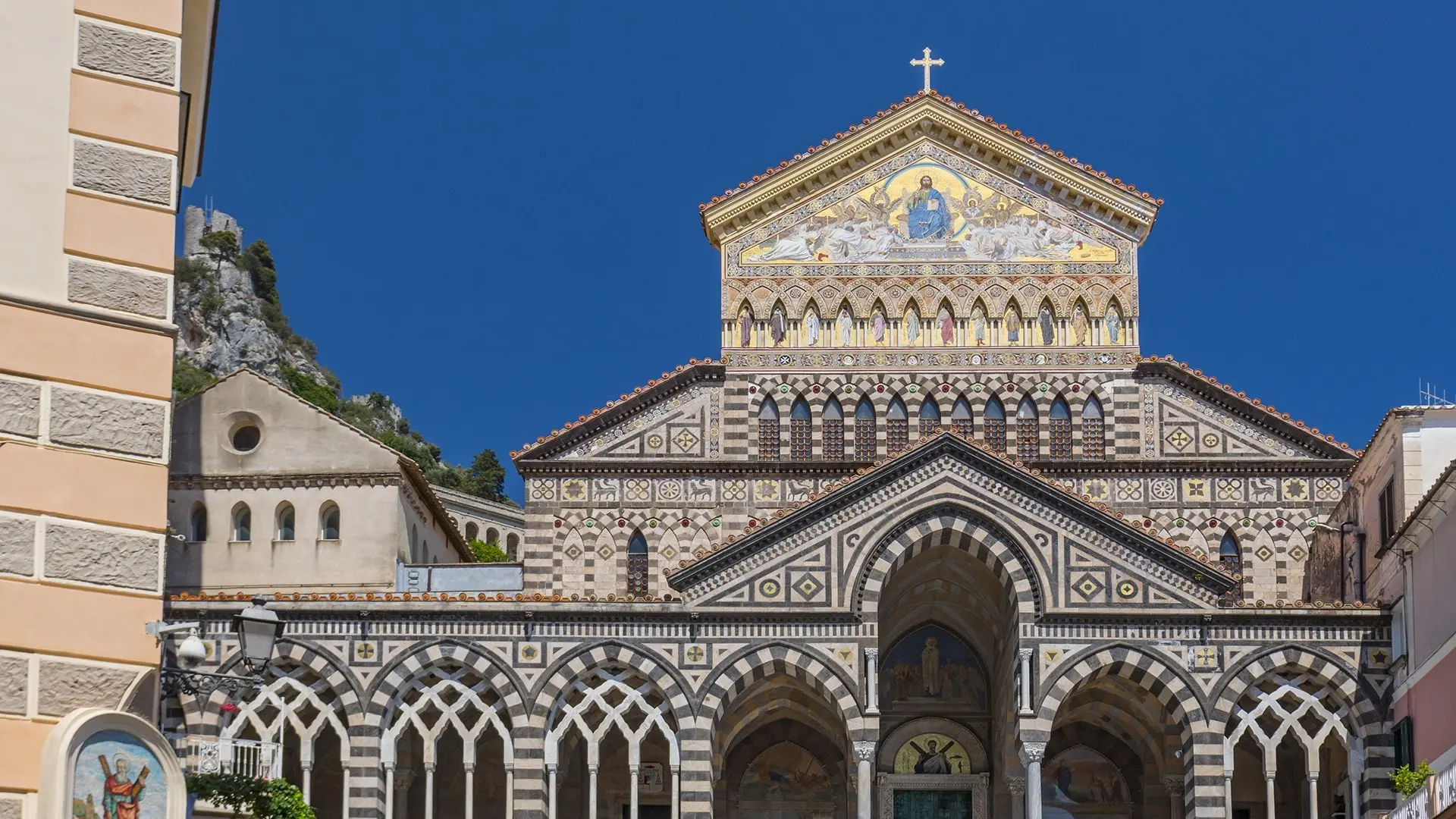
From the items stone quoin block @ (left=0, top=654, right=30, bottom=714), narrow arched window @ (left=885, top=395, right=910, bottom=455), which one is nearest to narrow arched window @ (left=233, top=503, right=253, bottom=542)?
narrow arched window @ (left=885, top=395, right=910, bottom=455)

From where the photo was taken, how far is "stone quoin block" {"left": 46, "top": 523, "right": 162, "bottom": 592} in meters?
14.5

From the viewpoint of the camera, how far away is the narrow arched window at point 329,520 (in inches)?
1805

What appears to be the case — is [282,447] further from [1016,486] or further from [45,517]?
[45,517]

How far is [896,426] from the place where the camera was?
45062mm

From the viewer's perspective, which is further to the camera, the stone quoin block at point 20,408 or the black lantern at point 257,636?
the black lantern at point 257,636

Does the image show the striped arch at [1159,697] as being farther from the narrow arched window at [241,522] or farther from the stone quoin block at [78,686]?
the stone quoin block at [78,686]

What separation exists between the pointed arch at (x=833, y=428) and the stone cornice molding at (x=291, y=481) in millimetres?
9673

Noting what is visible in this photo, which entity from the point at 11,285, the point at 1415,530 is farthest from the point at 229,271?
the point at 11,285

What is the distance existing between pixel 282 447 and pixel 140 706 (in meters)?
31.9

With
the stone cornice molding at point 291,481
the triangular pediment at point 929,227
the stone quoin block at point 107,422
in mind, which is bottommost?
the stone quoin block at point 107,422

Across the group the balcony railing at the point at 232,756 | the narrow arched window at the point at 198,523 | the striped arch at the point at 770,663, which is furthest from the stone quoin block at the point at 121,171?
the narrow arched window at the point at 198,523

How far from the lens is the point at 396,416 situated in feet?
351

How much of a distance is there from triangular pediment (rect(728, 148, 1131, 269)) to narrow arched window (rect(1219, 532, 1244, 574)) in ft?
21.5

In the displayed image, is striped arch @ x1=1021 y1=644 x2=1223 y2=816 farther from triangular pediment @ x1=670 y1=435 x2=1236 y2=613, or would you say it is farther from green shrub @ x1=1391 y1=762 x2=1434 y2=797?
green shrub @ x1=1391 y1=762 x2=1434 y2=797
